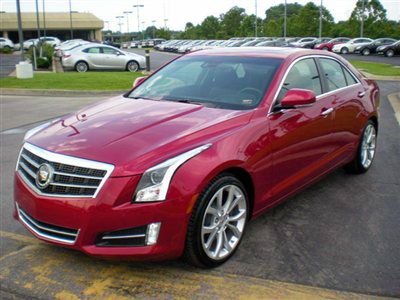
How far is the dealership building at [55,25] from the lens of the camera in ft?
277

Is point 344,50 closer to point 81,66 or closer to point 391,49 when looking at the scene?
point 391,49

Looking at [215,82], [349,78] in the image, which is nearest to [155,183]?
[215,82]

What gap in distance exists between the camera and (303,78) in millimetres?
4754

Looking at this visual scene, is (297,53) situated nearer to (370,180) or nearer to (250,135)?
(250,135)

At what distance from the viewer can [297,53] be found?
484 cm

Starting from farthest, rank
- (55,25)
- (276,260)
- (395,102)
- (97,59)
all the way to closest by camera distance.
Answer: (55,25) → (97,59) → (395,102) → (276,260)

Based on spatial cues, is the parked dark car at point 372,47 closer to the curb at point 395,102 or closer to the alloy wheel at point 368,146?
the curb at point 395,102

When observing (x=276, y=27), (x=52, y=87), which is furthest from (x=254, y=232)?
(x=276, y=27)

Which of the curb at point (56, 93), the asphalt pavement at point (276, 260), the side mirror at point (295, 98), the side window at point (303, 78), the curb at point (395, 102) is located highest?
the side window at point (303, 78)

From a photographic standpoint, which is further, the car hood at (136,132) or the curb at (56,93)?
the curb at (56,93)

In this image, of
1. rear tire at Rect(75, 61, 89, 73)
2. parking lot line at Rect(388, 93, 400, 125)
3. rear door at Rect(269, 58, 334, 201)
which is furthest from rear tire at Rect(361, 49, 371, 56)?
A: rear door at Rect(269, 58, 334, 201)

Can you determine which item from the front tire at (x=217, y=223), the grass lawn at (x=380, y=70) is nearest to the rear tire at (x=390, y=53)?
the grass lawn at (x=380, y=70)

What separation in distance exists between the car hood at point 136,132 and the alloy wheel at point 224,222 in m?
0.47

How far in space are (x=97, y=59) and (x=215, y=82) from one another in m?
19.6
